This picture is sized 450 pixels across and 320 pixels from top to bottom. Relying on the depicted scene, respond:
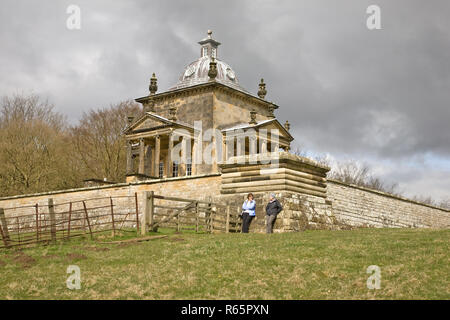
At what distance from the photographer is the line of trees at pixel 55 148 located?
118ft

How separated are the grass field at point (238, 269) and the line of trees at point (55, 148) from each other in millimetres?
23969

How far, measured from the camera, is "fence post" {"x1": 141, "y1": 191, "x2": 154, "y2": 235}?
16.2m

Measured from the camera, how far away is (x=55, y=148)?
3775 cm

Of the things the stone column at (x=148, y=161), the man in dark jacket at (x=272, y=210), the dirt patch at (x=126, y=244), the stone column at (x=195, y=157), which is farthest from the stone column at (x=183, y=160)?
the dirt patch at (x=126, y=244)

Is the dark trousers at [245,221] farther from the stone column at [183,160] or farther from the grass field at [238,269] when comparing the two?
the stone column at [183,160]

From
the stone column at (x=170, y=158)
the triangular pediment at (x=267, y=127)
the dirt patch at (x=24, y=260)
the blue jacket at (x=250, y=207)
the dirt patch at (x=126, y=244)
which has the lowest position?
the dirt patch at (x=24, y=260)

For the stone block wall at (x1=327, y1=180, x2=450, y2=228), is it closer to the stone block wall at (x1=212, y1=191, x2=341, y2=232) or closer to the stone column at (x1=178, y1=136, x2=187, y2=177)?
the stone block wall at (x1=212, y1=191, x2=341, y2=232)

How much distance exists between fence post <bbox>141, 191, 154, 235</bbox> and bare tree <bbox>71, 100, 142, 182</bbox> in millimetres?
23988

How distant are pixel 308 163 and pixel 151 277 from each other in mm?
10659

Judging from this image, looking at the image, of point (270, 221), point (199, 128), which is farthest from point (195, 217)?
point (199, 128)

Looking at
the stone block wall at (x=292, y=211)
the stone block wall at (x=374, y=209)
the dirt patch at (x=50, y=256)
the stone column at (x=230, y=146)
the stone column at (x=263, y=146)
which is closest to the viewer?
the dirt patch at (x=50, y=256)

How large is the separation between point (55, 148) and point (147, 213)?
76.6ft
